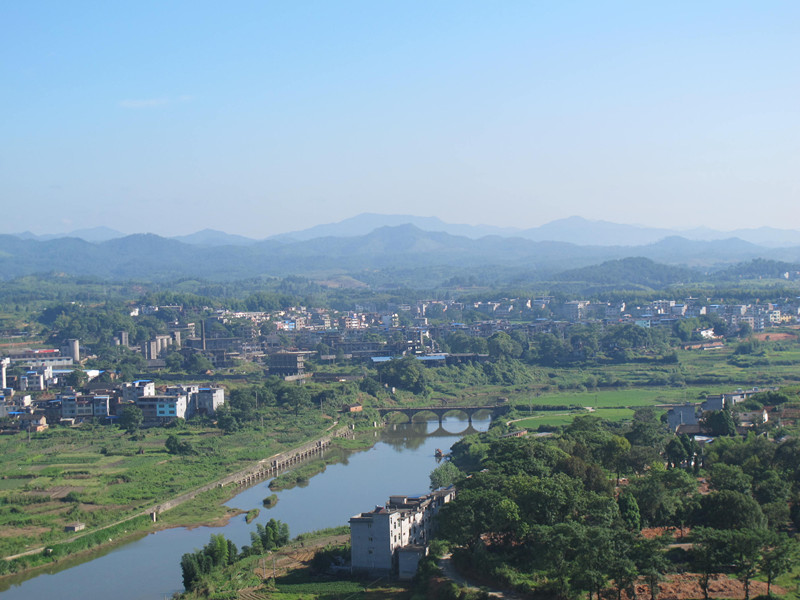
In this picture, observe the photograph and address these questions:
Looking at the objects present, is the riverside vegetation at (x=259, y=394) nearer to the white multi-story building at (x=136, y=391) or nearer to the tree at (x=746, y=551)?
the white multi-story building at (x=136, y=391)

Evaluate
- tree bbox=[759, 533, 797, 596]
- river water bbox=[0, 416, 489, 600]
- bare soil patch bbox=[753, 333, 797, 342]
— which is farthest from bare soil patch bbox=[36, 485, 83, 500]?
bare soil patch bbox=[753, 333, 797, 342]

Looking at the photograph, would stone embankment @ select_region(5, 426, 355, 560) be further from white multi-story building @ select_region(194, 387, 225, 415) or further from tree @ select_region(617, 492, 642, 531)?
tree @ select_region(617, 492, 642, 531)

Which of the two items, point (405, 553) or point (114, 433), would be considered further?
point (114, 433)

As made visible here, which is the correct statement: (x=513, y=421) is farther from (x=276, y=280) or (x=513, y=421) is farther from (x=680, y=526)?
(x=276, y=280)

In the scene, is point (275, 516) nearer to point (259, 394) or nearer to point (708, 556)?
point (708, 556)

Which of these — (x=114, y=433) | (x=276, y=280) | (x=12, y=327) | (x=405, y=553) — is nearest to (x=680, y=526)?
(x=405, y=553)

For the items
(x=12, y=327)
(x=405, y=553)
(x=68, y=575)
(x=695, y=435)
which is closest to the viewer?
(x=405, y=553)

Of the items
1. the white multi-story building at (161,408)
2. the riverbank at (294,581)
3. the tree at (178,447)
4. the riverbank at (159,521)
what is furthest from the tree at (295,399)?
the riverbank at (294,581)
